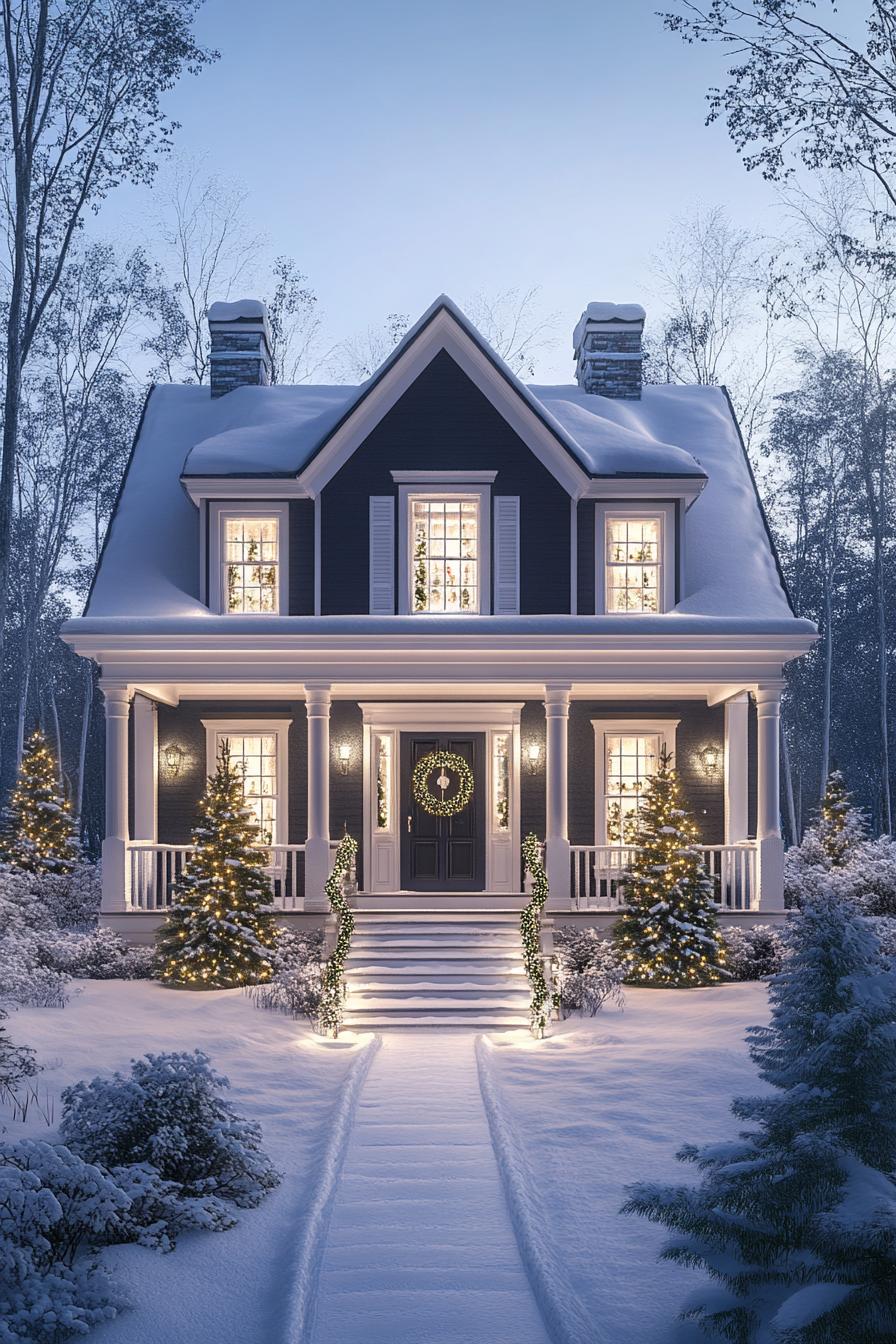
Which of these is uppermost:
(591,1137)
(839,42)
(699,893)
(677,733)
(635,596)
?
(839,42)

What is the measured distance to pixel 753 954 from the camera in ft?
46.1

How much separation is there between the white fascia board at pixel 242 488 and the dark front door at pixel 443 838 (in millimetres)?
4215

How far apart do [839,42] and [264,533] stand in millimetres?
9701

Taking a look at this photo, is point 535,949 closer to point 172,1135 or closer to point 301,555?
point 172,1135

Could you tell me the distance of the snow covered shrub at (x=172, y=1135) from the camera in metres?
6.59

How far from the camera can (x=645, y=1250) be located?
595 cm

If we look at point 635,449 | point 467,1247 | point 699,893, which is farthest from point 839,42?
point 467,1247

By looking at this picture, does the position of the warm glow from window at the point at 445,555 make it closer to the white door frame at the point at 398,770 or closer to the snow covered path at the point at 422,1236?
the white door frame at the point at 398,770

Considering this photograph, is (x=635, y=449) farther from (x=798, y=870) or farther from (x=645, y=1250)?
(x=645, y=1250)

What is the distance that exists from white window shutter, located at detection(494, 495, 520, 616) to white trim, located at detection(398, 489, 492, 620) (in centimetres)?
11

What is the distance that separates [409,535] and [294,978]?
6.88 m

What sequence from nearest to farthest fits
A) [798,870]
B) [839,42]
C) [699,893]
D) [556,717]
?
1. [839,42]
2. [699,893]
3. [556,717]
4. [798,870]

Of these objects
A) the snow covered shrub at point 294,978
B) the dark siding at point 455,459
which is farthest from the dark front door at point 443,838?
the dark siding at point 455,459

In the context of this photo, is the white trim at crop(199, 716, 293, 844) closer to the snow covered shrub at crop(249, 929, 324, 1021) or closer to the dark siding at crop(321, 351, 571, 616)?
the dark siding at crop(321, 351, 571, 616)
